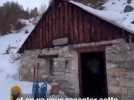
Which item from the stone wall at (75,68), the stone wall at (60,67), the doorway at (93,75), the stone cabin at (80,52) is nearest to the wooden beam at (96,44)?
the stone cabin at (80,52)

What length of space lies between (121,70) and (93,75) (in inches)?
145

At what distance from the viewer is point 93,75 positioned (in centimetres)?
1527

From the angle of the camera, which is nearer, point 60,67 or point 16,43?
point 60,67

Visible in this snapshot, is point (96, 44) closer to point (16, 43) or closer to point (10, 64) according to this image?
point (10, 64)

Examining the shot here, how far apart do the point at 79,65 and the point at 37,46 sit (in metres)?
2.94

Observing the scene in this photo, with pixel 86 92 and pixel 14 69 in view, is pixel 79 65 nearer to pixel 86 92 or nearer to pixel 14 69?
pixel 86 92

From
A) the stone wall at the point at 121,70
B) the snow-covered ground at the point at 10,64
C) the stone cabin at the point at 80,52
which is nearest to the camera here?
the stone wall at the point at 121,70

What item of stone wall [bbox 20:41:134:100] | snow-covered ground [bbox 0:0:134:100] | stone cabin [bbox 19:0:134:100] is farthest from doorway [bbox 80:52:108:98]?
→ snow-covered ground [bbox 0:0:134:100]

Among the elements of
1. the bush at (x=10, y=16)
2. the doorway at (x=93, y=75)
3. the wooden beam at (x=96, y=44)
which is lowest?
the doorway at (x=93, y=75)

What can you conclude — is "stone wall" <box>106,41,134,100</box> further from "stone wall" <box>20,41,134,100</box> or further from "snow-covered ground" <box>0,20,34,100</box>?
"snow-covered ground" <box>0,20,34,100</box>

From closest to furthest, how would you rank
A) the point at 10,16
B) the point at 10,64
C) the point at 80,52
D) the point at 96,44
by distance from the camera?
the point at 96,44
the point at 80,52
the point at 10,64
the point at 10,16

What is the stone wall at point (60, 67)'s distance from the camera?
530 inches

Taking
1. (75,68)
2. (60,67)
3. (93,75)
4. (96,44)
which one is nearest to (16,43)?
(93,75)

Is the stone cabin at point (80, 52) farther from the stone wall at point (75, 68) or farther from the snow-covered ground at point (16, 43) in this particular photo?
the snow-covered ground at point (16, 43)
